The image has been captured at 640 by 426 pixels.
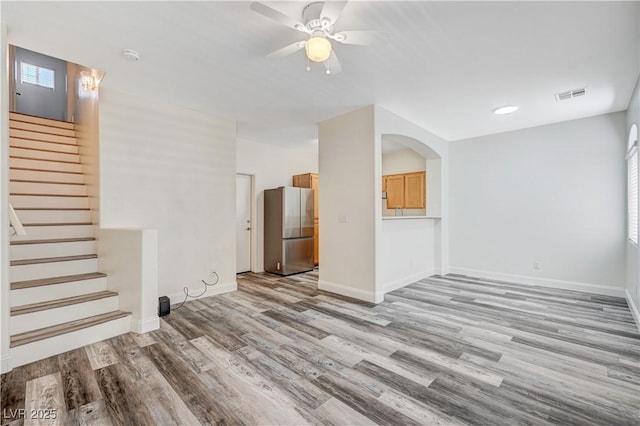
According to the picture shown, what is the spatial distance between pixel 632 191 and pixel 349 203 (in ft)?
12.3

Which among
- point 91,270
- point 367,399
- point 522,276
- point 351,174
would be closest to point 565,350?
point 367,399

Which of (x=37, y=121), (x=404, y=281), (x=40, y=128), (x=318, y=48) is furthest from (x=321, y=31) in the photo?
(x=37, y=121)

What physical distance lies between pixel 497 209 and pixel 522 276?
126 cm

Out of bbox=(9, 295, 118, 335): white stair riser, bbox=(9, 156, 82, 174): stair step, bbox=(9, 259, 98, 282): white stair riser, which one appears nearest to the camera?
bbox=(9, 295, 118, 335): white stair riser

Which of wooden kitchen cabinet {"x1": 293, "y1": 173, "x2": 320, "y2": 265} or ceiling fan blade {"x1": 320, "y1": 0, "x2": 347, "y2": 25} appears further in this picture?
wooden kitchen cabinet {"x1": 293, "y1": 173, "x2": 320, "y2": 265}

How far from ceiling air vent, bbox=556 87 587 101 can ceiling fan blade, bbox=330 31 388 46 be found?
298 centimetres

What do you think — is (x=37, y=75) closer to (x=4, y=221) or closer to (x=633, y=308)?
(x=4, y=221)

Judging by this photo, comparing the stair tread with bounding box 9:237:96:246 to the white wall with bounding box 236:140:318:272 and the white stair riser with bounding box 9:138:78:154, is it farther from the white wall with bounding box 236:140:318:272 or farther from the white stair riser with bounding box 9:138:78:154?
the white wall with bounding box 236:140:318:272

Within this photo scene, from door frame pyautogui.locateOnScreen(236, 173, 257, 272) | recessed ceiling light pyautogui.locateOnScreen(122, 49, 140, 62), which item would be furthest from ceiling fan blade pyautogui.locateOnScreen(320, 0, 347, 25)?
door frame pyautogui.locateOnScreen(236, 173, 257, 272)

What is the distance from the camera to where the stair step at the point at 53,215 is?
3.48 metres

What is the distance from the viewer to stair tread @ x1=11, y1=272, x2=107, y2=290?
107 inches

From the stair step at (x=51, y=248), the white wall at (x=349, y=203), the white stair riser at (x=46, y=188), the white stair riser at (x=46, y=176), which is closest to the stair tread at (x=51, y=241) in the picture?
the stair step at (x=51, y=248)

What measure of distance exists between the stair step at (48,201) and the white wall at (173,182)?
1.06m

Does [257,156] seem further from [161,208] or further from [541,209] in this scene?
[541,209]
